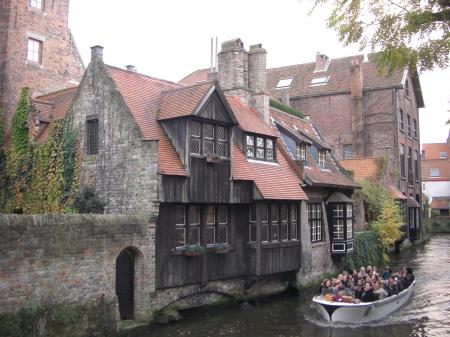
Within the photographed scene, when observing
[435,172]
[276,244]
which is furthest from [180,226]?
[435,172]

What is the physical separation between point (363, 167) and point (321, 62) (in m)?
15.4

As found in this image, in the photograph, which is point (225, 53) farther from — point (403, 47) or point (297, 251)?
point (403, 47)

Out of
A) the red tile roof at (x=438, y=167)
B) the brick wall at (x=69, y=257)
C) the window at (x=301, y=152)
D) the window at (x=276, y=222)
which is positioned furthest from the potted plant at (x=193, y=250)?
the red tile roof at (x=438, y=167)

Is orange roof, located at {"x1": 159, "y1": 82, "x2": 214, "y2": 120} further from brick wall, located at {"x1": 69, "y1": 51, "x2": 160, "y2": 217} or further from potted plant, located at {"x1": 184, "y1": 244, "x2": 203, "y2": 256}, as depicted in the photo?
potted plant, located at {"x1": 184, "y1": 244, "x2": 203, "y2": 256}

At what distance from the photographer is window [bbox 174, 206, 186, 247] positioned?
16.7 m

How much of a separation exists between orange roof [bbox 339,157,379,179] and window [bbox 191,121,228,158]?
1815cm

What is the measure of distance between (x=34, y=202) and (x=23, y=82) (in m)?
8.55

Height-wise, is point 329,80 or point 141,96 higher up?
point 329,80

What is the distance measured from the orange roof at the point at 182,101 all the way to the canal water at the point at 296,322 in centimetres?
671

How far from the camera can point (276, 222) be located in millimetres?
20609

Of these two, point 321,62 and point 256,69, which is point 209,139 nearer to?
point 256,69

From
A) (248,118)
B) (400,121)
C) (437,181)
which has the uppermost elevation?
(400,121)

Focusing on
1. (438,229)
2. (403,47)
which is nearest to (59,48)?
(403,47)

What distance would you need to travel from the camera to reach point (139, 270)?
15.4 m
